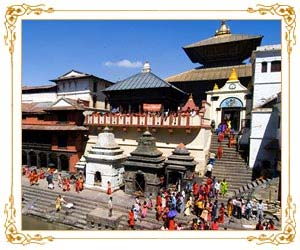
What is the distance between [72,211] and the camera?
32.9ft

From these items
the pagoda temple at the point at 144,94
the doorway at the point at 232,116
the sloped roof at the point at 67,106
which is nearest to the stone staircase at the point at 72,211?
the sloped roof at the point at 67,106

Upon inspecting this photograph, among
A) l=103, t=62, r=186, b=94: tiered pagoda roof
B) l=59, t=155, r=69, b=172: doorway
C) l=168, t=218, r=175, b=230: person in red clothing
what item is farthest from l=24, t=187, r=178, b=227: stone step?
l=103, t=62, r=186, b=94: tiered pagoda roof

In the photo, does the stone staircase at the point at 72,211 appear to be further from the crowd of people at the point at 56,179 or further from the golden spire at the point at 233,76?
the golden spire at the point at 233,76

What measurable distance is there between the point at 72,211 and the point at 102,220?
2.09 metres

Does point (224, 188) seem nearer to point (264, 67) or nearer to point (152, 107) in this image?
point (152, 107)

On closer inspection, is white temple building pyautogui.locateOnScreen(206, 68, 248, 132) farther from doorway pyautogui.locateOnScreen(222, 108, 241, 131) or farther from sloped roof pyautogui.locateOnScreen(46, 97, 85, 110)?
sloped roof pyautogui.locateOnScreen(46, 97, 85, 110)

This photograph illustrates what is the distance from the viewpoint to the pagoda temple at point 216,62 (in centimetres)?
1530

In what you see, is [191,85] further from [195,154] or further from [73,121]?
[73,121]

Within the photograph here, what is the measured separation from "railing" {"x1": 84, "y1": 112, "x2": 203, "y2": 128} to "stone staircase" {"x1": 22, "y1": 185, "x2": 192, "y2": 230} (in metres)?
4.06

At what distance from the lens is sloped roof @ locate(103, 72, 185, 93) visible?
41.6 ft
